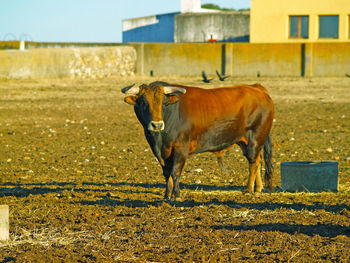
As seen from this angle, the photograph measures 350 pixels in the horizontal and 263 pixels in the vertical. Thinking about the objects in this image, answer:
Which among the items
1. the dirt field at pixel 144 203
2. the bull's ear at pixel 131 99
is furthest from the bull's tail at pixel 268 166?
the bull's ear at pixel 131 99

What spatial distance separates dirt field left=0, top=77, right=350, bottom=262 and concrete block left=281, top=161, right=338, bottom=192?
0.20 meters

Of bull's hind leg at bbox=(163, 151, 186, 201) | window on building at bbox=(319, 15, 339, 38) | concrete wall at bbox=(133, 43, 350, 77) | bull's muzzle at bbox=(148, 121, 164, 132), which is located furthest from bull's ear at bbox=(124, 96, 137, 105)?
window on building at bbox=(319, 15, 339, 38)

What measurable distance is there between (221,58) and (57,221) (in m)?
23.9

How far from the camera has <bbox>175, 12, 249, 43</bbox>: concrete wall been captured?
4656 centimetres

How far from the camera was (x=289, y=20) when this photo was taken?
127 feet

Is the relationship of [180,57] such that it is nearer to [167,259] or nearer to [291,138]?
[291,138]

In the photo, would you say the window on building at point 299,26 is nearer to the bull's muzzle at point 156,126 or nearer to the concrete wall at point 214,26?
the concrete wall at point 214,26

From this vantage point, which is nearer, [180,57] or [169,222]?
[169,222]

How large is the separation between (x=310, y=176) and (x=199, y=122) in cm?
166

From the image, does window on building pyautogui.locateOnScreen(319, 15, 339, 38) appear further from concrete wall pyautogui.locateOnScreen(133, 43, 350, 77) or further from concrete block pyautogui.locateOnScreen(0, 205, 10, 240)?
concrete block pyautogui.locateOnScreen(0, 205, 10, 240)

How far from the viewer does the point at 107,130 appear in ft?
48.2

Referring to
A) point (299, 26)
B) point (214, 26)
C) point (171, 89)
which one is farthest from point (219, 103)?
point (214, 26)

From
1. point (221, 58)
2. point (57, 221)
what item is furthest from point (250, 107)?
point (221, 58)

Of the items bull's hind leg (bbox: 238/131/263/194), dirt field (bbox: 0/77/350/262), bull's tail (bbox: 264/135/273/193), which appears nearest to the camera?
dirt field (bbox: 0/77/350/262)
